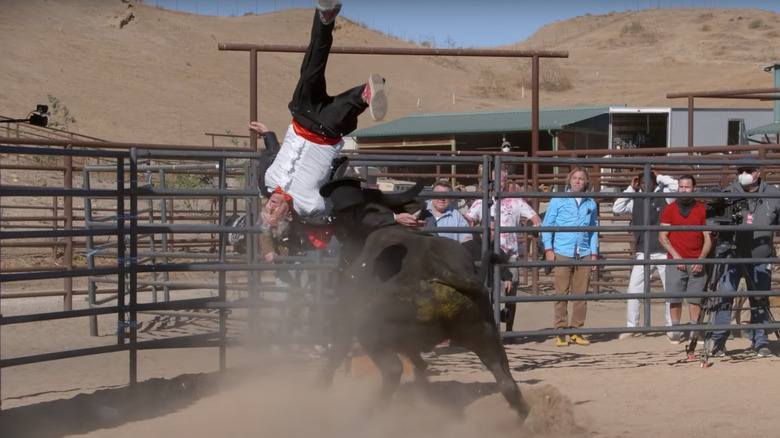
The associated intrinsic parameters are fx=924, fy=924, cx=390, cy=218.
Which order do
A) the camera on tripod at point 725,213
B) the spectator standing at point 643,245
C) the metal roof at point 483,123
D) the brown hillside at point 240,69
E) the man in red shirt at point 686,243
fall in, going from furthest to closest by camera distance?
the brown hillside at point 240,69
the metal roof at point 483,123
the spectator standing at point 643,245
the man in red shirt at point 686,243
the camera on tripod at point 725,213

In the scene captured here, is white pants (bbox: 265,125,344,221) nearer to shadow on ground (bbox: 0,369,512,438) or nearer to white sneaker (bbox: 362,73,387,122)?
white sneaker (bbox: 362,73,387,122)

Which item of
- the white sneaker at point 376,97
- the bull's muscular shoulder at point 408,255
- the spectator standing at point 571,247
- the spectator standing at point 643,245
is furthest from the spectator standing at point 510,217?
the white sneaker at point 376,97

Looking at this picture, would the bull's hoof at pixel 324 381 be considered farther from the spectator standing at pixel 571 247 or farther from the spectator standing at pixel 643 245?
the spectator standing at pixel 643 245

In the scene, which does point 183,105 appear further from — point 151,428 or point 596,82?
point 151,428

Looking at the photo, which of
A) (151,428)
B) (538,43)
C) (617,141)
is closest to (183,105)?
(617,141)

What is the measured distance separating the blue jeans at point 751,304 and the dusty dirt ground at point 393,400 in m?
0.21

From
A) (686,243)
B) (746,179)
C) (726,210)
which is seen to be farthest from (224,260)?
(746,179)

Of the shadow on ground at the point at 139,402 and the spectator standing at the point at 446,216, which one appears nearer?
the shadow on ground at the point at 139,402

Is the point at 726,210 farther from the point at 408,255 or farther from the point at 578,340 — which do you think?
the point at 408,255

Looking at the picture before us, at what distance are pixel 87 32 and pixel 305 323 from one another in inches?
1720

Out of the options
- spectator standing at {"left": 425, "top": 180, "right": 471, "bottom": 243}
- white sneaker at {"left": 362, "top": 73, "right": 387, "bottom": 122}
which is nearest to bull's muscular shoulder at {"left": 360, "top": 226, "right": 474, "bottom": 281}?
white sneaker at {"left": 362, "top": 73, "right": 387, "bottom": 122}

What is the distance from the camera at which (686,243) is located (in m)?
8.84

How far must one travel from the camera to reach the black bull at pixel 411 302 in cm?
489

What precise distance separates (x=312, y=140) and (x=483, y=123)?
24499 millimetres
